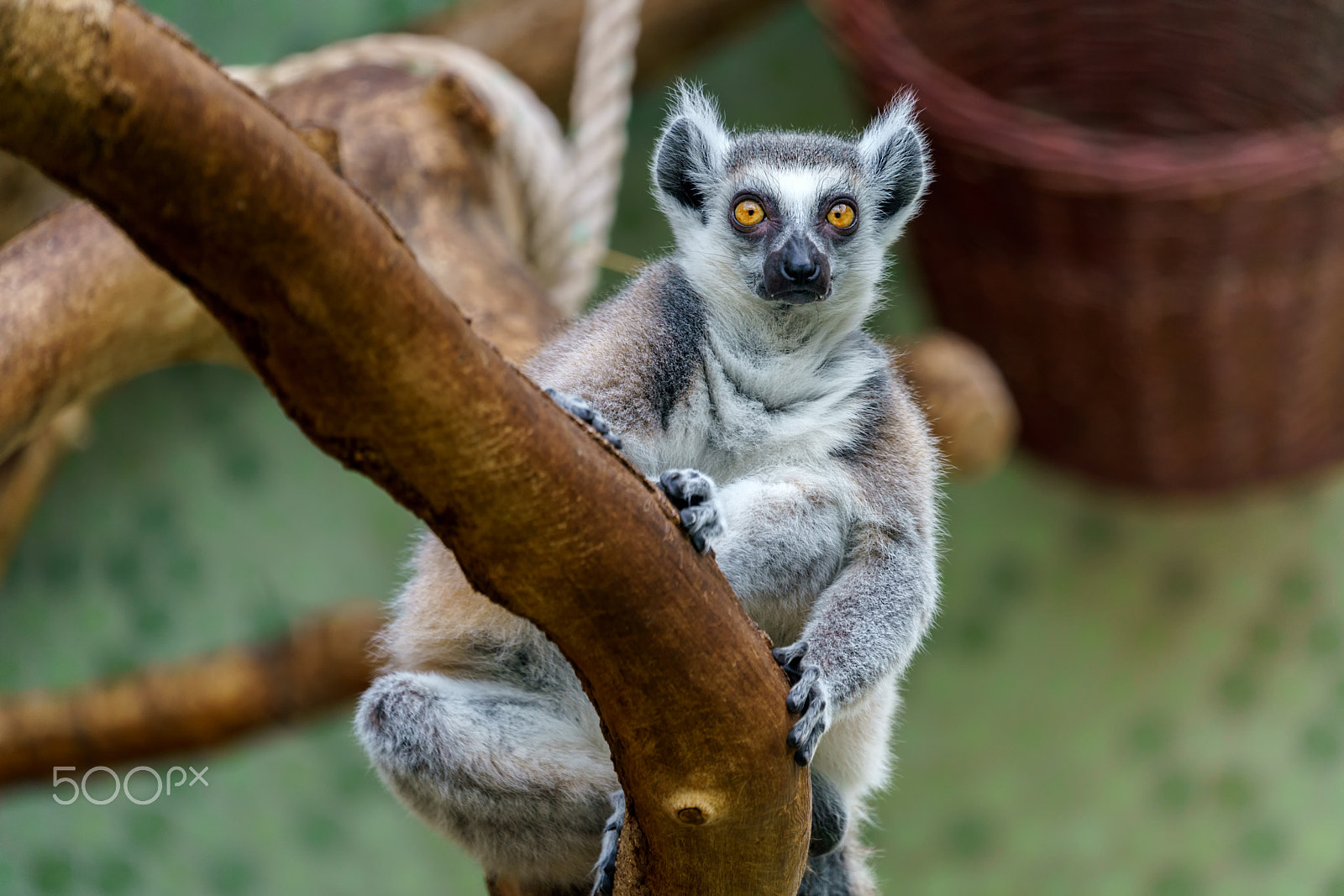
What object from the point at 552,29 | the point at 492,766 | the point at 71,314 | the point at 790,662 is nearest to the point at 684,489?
the point at 790,662

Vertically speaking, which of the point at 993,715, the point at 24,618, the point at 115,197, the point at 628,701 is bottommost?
the point at 993,715

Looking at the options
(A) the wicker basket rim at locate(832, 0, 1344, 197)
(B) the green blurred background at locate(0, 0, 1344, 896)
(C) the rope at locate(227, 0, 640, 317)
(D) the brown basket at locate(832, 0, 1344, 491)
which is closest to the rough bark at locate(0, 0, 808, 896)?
(C) the rope at locate(227, 0, 640, 317)

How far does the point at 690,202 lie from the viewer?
2.27m

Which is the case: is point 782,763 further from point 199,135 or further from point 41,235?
point 41,235

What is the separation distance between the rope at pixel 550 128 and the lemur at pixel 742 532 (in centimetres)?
94

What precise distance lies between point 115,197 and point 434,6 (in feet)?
13.5

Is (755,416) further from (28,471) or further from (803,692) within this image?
(28,471)

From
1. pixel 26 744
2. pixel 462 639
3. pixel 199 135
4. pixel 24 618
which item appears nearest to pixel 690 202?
pixel 462 639

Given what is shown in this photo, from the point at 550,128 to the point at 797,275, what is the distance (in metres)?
1.61

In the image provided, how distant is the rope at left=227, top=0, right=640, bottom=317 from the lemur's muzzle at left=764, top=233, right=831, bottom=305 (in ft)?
3.81

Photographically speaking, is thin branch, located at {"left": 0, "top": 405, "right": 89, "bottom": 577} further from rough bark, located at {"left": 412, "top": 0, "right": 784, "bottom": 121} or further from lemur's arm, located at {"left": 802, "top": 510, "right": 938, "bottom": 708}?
lemur's arm, located at {"left": 802, "top": 510, "right": 938, "bottom": 708}

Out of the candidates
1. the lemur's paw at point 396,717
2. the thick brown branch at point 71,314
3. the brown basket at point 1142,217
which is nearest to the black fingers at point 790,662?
the lemur's paw at point 396,717

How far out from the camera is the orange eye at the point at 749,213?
6.88ft

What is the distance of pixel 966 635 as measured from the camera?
17.4ft
